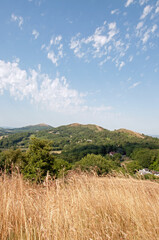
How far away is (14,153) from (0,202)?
3978 centimetres

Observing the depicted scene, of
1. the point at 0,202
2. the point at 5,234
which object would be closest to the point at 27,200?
the point at 0,202

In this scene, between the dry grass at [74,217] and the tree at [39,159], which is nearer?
the dry grass at [74,217]

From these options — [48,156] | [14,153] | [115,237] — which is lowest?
[14,153]

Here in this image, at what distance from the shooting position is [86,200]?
2.80 m

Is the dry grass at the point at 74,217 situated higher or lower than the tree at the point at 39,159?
higher

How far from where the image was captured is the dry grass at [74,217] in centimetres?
179

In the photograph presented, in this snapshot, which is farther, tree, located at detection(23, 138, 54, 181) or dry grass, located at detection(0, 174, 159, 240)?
tree, located at detection(23, 138, 54, 181)

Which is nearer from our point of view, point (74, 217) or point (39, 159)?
point (74, 217)

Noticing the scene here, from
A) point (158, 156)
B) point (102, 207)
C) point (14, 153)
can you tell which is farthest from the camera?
point (158, 156)

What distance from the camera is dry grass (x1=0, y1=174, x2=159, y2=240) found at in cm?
179

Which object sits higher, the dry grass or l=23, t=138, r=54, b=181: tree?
the dry grass

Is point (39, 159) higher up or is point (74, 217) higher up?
point (74, 217)

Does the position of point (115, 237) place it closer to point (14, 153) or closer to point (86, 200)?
point (86, 200)

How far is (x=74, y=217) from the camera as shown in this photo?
2.19 metres
